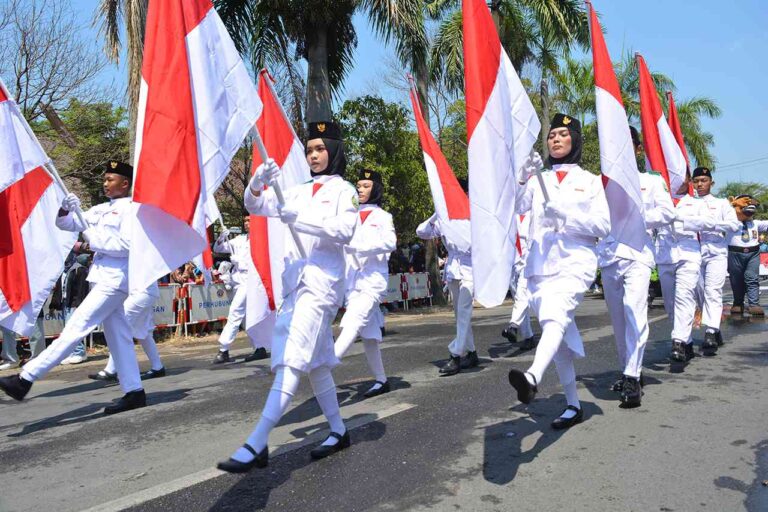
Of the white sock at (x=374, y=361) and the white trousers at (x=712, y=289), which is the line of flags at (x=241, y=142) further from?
the white trousers at (x=712, y=289)

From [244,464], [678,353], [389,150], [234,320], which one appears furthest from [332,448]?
[389,150]

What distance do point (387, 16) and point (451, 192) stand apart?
8735 mm

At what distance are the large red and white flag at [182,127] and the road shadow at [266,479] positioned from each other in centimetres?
130

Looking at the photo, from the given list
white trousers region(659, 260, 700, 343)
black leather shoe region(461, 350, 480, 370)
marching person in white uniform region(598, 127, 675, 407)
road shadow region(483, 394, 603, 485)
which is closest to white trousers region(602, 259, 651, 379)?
marching person in white uniform region(598, 127, 675, 407)

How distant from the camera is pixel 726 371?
6.70 metres

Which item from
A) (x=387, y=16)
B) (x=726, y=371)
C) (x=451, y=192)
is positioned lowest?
(x=726, y=371)

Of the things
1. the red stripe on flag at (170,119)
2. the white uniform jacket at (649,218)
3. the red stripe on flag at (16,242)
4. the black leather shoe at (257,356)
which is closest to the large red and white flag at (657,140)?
the white uniform jacket at (649,218)

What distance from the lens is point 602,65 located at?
5.58 metres

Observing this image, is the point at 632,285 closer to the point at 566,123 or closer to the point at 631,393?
the point at 631,393

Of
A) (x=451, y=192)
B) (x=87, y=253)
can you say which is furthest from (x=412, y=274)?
(x=451, y=192)

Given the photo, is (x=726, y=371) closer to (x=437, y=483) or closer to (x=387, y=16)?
(x=437, y=483)

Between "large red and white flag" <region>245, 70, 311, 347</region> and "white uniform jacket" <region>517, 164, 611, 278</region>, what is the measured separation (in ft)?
5.46

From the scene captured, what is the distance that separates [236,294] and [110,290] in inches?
163

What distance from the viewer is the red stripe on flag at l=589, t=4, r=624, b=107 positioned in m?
→ 5.47
